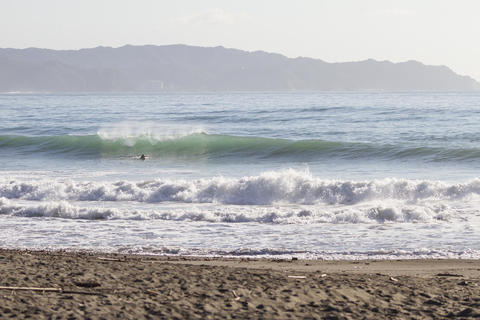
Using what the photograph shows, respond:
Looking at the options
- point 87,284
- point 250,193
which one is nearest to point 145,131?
point 250,193

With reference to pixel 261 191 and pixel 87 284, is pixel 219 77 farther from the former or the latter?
pixel 87 284

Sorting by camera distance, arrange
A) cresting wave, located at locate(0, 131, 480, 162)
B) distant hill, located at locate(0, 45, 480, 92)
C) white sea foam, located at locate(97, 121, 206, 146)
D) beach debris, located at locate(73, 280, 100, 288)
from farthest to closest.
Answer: distant hill, located at locate(0, 45, 480, 92) < white sea foam, located at locate(97, 121, 206, 146) < cresting wave, located at locate(0, 131, 480, 162) < beach debris, located at locate(73, 280, 100, 288)

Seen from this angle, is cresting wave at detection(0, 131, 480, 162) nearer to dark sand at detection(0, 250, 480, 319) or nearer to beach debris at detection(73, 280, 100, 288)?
dark sand at detection(0, 250, 480, 319)

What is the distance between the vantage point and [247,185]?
15.8 metres

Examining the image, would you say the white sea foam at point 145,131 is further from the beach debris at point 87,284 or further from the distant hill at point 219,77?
the distant hill at point 219,77

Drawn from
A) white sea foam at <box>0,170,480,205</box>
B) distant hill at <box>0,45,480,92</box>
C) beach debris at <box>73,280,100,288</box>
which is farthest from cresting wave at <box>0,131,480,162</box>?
distant hill at <box>0,45,480,92</box>

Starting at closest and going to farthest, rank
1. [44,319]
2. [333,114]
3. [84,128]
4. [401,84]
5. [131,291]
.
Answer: [44,319] < [131,291] < [84,128] < [333,114] < [401,84]

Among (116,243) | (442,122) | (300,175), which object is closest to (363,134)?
(442,122)

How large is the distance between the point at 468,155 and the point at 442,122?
1184cm

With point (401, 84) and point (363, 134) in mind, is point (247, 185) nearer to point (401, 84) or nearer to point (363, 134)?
point (363, 134)

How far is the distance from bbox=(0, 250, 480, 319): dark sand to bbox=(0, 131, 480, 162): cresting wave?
15.3 meters

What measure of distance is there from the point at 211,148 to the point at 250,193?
39.9 ft

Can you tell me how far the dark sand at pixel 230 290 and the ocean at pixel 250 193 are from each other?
1332 millimetres

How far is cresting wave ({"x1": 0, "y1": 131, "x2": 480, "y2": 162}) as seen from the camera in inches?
930
